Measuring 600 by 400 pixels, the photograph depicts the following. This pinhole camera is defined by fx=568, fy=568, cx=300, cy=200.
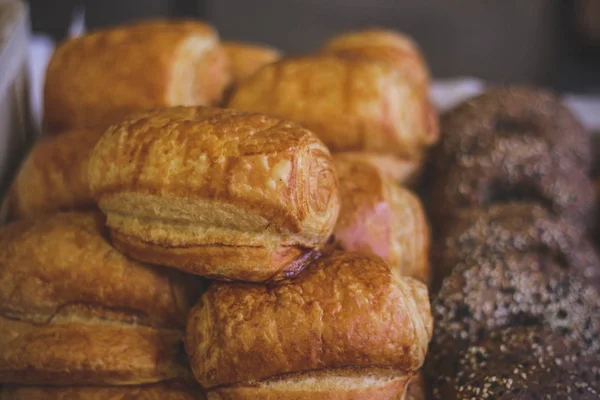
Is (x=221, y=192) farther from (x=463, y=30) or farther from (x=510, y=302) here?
(x=463, y=30)

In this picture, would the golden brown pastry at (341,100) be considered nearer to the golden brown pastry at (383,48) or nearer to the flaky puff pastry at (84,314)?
the golden brown pastry at (383,48)

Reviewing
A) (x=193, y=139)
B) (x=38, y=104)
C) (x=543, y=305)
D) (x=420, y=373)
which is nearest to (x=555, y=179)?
(x=543, y=305)

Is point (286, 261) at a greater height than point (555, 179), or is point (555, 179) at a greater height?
point (286, 261)

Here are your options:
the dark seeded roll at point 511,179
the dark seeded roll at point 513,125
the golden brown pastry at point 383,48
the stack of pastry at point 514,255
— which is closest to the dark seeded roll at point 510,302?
the stack of pastry at point 514,255

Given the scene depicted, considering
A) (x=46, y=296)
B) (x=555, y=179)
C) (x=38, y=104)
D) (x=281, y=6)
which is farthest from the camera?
(x=281, y=6)

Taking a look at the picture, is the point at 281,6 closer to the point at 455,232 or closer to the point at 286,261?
the point at 455,232
